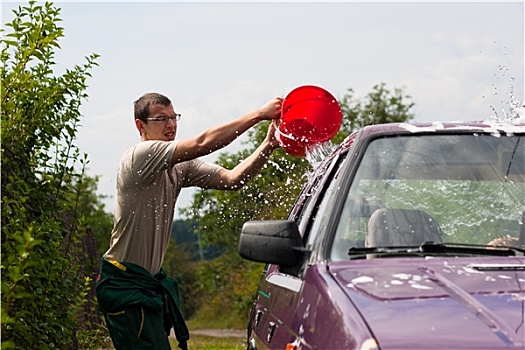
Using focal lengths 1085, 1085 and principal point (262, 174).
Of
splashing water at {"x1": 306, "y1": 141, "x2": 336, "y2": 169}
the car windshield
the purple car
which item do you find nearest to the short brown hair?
splashing water at {"x1": 306, "y1": 141, "x2": 336, "y2": 169}

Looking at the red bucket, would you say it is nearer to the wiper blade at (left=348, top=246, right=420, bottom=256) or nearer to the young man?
the young man

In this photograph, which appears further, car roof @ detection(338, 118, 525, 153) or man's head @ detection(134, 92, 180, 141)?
man's head @ detection(134, 92, 180, 141)

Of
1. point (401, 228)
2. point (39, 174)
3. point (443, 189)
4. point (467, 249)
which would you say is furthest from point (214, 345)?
point (467, 249)

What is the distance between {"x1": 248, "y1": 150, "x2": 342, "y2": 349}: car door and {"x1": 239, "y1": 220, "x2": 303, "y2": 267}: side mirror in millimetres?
79

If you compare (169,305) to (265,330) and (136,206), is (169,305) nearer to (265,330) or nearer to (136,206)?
(136,206)

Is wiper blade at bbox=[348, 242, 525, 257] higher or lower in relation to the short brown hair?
lower

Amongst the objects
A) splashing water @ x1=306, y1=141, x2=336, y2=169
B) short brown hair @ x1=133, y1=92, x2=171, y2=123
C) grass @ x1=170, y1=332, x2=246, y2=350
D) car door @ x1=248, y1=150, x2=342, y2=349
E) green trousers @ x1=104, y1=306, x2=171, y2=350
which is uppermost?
short brown hair @ x1=133, y1=92, x2=171, y2=123

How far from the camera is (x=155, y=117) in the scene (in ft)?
21.8

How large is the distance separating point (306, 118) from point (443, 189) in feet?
4.61

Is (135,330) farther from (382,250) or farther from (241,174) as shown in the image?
(382,250)

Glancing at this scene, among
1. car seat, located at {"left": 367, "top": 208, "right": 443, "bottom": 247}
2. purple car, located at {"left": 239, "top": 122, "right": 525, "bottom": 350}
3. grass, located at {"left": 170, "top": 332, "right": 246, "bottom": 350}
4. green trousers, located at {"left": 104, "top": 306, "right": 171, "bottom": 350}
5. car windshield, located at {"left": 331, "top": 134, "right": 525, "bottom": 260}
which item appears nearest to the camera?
purple car, located at {"left": 239, "top": 122, "right": 525, "bottom": 350}

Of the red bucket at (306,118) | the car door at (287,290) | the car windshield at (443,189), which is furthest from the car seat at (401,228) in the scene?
the red bucket at (306,118)

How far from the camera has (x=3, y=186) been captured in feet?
20.4

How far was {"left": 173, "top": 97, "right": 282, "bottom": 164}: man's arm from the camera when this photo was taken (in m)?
5.93
